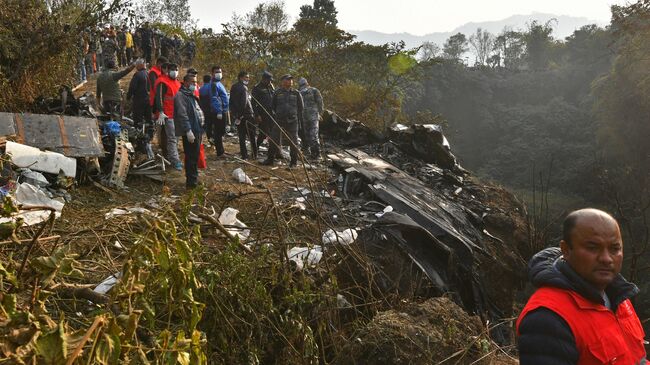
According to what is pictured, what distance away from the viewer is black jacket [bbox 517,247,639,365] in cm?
158

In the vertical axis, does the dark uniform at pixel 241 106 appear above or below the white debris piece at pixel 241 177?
above

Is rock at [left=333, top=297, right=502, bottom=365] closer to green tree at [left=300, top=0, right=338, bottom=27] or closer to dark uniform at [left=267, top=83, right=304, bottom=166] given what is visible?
dark uniform at [left=267, top=83, right=304, bottom=166]

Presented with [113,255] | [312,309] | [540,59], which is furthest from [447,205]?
[540,59]

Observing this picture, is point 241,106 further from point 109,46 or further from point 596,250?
point 109,46

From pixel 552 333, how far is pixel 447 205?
614cm

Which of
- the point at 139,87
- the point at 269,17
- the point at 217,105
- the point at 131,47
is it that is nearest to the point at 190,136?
the point at 217,105

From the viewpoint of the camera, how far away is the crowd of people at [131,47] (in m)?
14.2

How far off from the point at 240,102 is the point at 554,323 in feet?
23.3

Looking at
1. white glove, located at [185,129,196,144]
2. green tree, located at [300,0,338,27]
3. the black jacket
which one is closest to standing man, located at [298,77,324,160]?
white glove, located at [185,129,196,144]

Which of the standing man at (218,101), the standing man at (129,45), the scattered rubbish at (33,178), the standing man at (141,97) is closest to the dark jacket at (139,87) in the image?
the standing man at (141,97)

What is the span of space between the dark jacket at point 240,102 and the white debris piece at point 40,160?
10.1 feet

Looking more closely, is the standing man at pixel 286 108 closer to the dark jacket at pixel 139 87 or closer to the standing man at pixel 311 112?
the standing man at pixel 311 112

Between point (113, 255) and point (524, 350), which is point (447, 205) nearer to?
point (113, 255)

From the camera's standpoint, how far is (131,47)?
16.7 m
